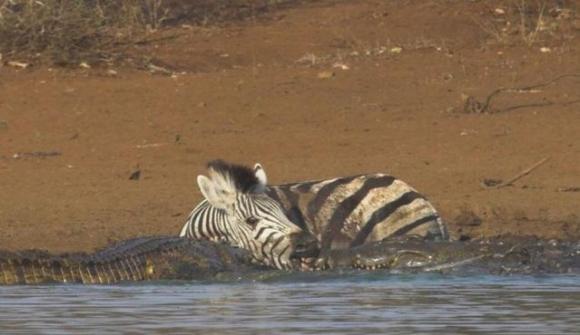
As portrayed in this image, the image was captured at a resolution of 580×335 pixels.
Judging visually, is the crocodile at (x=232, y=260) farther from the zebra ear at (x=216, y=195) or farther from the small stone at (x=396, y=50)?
the small stone at (x=396, y=50)

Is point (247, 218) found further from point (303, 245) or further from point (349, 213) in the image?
point (349, 213)

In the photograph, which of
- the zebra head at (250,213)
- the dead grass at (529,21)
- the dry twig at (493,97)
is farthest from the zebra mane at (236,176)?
the dead grass at (529,21)

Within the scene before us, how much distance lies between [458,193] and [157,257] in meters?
3.50

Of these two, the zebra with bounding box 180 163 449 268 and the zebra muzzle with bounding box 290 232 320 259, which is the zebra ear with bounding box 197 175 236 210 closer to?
the zebra with bounding box 180 163 449 268

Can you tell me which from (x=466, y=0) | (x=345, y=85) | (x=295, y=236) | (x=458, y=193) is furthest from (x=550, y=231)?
(x=466, y=0)

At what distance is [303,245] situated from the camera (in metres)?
10.7

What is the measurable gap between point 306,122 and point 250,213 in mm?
4916

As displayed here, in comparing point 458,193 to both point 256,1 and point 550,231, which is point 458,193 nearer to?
point 550,231

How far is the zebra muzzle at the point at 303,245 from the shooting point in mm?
10726

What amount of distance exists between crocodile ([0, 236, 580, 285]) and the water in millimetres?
102

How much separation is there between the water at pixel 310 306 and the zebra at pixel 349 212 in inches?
18.6

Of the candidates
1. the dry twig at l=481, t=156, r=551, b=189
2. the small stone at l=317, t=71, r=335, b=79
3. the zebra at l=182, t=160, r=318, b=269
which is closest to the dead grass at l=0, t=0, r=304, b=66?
the small stone at l=317, t=71, r=335, b=79

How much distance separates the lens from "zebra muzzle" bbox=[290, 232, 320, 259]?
1073 cm

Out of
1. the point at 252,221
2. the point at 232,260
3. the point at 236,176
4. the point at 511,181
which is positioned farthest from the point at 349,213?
the point at 511,181
